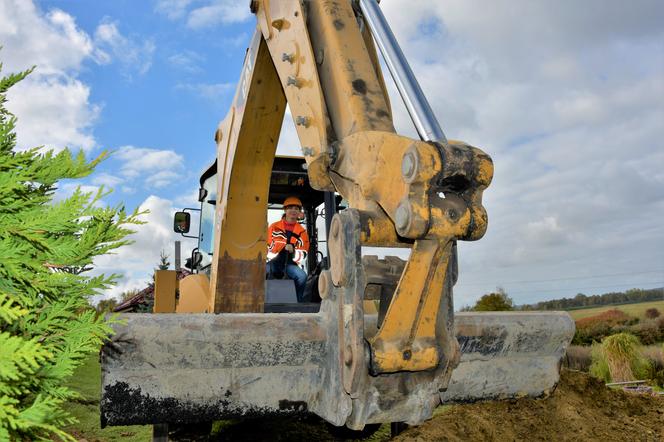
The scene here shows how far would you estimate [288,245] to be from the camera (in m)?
5.54

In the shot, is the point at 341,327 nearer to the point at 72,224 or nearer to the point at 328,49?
the point at 72,224

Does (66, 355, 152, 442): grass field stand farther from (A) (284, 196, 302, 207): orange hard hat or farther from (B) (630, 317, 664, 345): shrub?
(B) (630, 317, 664, 345): shrub

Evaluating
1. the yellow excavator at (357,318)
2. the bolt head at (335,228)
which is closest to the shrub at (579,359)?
the yellow excavator at (357,318)

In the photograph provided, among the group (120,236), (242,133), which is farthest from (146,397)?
(242,133)

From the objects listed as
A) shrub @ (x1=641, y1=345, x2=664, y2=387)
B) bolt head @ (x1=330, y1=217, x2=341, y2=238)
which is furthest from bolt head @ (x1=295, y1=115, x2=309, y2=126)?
shrub @ (x1=641, y1=345, x2=664, y2=387)

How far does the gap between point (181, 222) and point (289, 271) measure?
4.79 ft

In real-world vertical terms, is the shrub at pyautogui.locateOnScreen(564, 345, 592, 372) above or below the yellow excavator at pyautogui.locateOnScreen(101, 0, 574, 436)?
below

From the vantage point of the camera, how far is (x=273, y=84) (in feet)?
14.5

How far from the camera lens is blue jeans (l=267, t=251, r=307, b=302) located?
5402 mm

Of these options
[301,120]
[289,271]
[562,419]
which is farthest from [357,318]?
[562,419]

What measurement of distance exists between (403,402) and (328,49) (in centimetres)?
193

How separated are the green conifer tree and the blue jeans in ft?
11.8

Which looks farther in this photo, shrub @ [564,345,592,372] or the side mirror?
shrub @ [564,345,592,372]

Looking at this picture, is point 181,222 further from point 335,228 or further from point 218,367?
point 335,228
